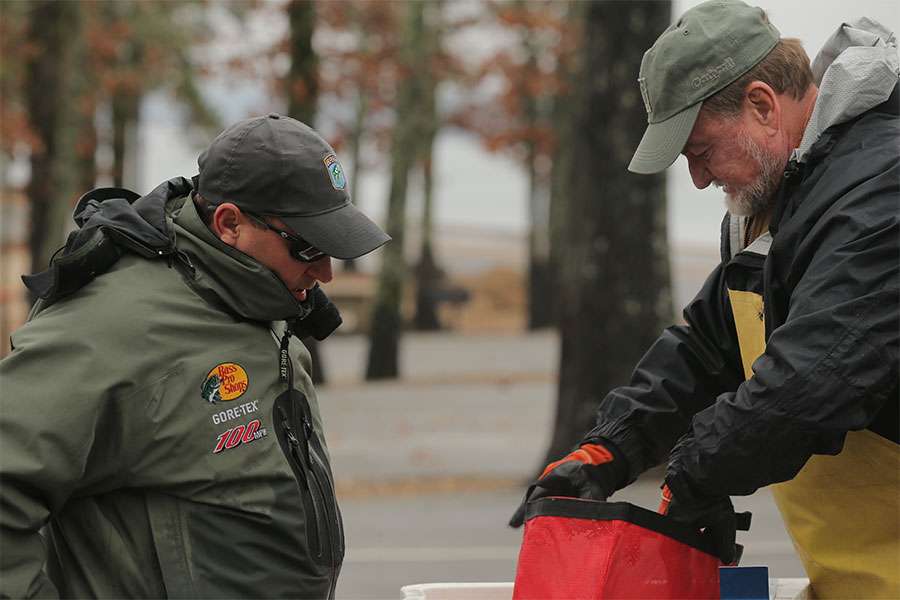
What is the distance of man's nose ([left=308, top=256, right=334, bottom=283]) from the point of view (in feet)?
9.79

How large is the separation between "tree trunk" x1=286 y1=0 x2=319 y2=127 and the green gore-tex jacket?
13.1m

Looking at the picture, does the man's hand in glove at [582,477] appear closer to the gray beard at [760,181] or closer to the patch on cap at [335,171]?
the gray beard at [760,181]

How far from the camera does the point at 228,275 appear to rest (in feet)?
9.36

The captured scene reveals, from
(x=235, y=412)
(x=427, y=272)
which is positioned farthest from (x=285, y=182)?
(x=427, y=272)

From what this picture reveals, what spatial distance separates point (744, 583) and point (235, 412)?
1.38m

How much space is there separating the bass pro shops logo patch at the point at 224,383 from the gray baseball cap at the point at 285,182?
0.33 meters

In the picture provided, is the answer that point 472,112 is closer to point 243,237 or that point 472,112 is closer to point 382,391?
point 382,391

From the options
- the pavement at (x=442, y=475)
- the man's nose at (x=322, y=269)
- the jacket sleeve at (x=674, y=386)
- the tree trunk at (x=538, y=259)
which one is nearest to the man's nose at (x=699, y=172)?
the jacket sleeve at (x=674, y=386)

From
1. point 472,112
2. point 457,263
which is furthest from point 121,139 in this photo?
point 457,263

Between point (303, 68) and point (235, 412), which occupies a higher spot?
point (235, 412)

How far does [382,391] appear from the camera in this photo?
17.9 meters

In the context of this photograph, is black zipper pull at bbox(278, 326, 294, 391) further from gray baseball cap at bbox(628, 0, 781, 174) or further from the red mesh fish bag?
gray baseball cap at bbox(628, 0, 781, 174)

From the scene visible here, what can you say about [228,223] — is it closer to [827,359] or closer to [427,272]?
[827,359]

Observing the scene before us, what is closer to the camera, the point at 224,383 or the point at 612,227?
the point at 224,383
